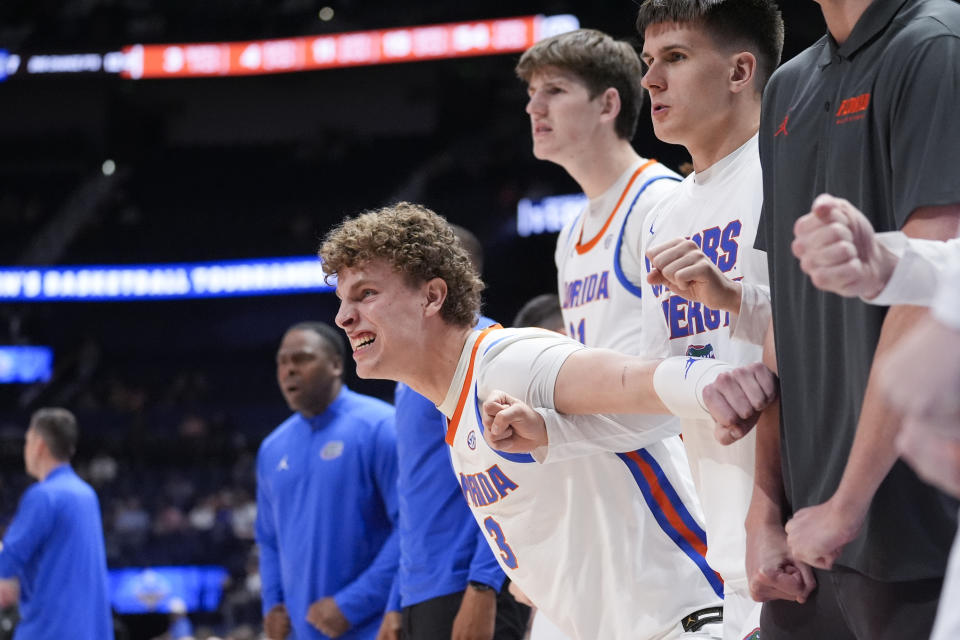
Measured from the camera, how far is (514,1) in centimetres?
1898

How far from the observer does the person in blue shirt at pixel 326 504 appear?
5.37 metres

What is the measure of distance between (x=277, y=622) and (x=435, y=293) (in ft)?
10.3

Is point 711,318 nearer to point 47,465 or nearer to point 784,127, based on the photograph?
point 784,127

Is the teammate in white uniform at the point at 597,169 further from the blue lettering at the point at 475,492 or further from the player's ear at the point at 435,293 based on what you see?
the blue lettering at the point at 475,492

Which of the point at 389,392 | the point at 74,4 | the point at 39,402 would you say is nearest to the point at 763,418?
the point at 389,392

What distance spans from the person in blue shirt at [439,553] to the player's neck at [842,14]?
2.31 m

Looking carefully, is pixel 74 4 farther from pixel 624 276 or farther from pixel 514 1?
pixel 624 276

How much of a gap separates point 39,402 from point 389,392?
6.93 m

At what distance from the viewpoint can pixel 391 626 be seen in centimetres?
490

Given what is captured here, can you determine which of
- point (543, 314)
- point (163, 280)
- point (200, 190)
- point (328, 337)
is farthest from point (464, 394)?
point (200, 190)

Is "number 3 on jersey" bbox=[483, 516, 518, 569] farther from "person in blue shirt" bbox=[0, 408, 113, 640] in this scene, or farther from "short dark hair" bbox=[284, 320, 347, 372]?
"person in blue shirt" bbox=[0, 408, 113, 640]

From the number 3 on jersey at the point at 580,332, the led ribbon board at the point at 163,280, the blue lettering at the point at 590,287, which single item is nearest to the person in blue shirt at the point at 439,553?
the number 3 on jersey at the point at 580,332

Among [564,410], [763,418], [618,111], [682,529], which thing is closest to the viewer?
[763,418]

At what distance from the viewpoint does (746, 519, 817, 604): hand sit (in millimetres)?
2047
